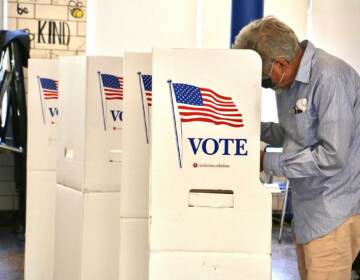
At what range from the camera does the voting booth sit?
7.33ft

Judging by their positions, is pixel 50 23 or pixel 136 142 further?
pixel 50 23

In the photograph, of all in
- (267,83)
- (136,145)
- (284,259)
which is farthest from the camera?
(284,259)

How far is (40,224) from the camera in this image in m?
2.85

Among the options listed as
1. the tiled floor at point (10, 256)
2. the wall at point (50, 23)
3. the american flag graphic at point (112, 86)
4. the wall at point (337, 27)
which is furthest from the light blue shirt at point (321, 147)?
the wall at point (337, 27)

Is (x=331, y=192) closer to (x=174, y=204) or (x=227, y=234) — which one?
(x=227, y=234)

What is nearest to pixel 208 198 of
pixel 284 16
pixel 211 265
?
pixel 211 265

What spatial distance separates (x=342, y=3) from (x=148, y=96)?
4018mm

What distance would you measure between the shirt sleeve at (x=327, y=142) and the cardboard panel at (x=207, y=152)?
5.6 inches

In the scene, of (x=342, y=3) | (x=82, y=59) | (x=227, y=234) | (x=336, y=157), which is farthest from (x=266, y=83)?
(x=342, y=3)

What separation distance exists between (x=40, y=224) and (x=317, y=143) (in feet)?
5.29

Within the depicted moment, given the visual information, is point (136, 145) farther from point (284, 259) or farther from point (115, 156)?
point (284, 259)

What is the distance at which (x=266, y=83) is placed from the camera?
181cm

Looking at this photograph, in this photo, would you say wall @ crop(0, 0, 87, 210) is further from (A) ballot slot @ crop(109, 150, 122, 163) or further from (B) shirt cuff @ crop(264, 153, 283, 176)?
(B) shirt cuff @ crop(264, 153, 283, 176)

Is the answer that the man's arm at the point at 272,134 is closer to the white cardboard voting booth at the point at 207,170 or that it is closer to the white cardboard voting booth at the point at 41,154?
the white cardboard voting booth at the point at 207,170
